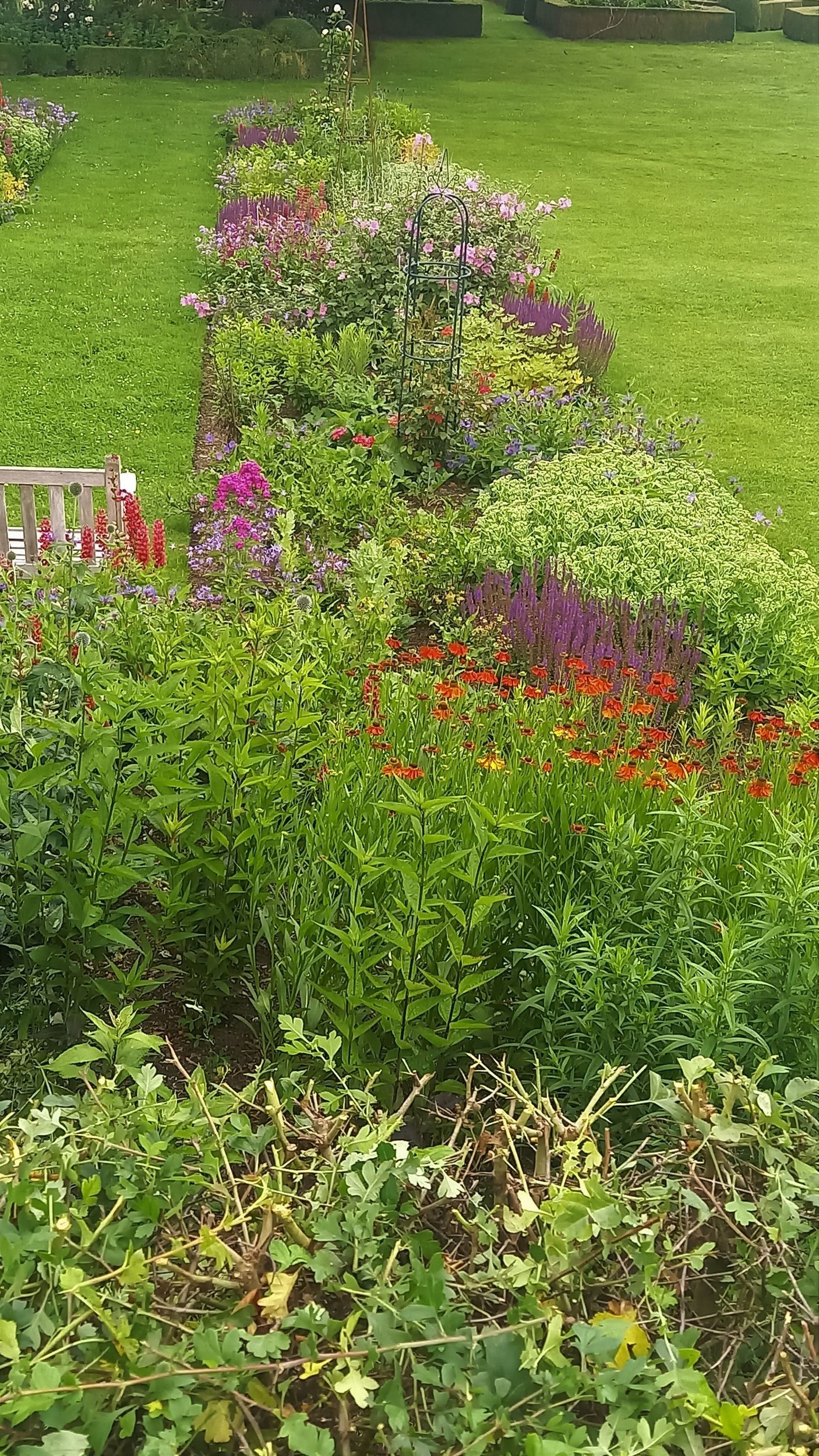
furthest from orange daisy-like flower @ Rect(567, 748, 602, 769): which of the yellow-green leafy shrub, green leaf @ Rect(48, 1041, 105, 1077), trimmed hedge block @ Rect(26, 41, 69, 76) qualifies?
trimmed hedge block @ Rect(26, 41, 69, 76)

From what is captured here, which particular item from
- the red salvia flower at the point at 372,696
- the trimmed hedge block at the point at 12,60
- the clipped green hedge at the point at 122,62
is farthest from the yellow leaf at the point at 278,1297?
the trimmed hedge block at the point at 12,60

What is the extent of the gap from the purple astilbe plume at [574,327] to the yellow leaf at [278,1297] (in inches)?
302

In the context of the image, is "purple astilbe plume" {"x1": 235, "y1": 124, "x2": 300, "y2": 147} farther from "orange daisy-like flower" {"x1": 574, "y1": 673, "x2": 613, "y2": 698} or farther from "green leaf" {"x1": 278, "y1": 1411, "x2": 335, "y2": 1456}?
"green leaf" {"x1": 278, "y1": 1411, "x2": 335, "y2": 1456}

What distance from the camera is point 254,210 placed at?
1080cm

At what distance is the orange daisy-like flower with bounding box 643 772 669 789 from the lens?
261cm

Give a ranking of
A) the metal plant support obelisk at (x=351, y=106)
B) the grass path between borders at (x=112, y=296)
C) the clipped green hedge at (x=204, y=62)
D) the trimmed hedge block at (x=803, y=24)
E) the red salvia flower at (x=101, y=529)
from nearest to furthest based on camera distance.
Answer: the red salvia flower at (x=101, y=529) < the grass path between borders at (x=112, y=296) < the metal plant support obelisk at (x=351, y=106) < the clipped green hedge at (x=204, y=62) < the trimmed hedge block at (x=803, y=24)

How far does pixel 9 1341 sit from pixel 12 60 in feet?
72.3

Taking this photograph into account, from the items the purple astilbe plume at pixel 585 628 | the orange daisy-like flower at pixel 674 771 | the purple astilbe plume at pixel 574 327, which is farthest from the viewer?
the purple astilbe plume at pixel 574 327

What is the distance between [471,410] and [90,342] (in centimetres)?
385

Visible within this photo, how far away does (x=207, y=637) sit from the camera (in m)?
3.38

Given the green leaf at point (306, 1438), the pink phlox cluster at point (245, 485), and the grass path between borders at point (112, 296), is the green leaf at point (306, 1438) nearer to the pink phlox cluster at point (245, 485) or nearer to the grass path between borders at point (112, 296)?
the pink phlox cluster at point (245, 485)

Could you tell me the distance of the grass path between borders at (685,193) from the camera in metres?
9.22

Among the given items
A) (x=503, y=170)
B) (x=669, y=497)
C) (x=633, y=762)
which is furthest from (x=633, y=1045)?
(x=503, y=170)

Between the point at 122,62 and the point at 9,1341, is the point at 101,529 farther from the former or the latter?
the point at 122,62
